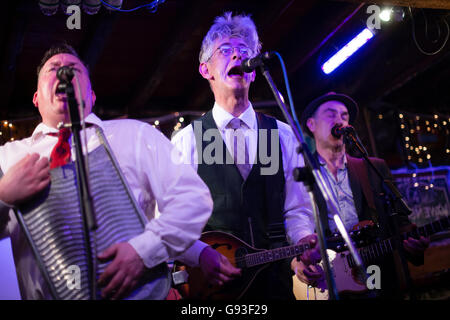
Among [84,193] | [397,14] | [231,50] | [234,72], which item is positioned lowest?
[84,193]

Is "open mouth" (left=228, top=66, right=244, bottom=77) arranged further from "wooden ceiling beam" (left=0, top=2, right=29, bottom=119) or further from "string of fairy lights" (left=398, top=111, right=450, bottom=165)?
"string of fairy lights" (left=398, top=111, right=450, bottom=165)

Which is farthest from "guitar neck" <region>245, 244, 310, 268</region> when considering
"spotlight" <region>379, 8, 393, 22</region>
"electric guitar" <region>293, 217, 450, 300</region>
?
"spotlight" <region>379, 8, 393, 22</region>

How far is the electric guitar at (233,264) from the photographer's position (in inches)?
118

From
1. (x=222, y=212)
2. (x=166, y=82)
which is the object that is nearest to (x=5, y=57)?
(x=166, y=82)

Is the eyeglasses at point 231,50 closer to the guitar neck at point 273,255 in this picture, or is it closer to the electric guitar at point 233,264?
the electric guitar at point 233,264

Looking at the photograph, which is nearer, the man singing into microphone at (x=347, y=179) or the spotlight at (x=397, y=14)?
the man singing into microphone at (x=347, y=179)

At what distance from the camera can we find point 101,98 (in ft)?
20.2

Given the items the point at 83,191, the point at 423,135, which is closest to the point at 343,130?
the point at 83,191

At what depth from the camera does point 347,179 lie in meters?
4.87

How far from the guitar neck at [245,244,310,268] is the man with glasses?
0.10 meters

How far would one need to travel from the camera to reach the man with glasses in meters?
3.10

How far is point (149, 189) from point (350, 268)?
97.1 inches

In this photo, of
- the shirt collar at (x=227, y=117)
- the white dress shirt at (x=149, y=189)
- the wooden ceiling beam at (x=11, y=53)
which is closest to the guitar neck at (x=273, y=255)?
the white dress shirt at (x=149, y=189)

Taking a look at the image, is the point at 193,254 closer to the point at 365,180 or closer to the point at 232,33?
the point at 232,33
